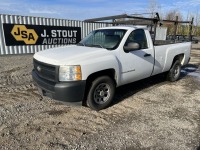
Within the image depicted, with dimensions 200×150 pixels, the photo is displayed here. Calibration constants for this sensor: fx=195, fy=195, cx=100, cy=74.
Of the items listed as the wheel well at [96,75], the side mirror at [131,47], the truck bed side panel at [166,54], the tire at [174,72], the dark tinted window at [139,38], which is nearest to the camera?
the wheel well at [96,75]

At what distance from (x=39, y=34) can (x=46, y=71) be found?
30.1ft

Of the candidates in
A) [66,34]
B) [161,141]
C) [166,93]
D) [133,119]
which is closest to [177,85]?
[166,93]

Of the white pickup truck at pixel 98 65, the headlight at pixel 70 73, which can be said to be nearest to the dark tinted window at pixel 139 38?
the white pickup truck at pixel 98 65

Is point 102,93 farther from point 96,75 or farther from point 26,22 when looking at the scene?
point 26,22

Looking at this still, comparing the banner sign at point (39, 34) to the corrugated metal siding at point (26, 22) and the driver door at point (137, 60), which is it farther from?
the driver door at point (137, 60)

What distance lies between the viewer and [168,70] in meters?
6.75

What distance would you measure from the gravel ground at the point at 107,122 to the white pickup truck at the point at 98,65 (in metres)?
0.47

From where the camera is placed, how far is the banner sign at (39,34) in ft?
38.0

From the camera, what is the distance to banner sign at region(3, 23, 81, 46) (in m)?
11.6

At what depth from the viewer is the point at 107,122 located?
13.3 feet

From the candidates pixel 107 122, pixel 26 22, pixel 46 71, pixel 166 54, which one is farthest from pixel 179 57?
pixel 26 22

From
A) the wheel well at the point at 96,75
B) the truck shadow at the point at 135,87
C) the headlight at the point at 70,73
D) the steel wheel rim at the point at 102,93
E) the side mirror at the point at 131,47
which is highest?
the side mirror at the point at 131,47

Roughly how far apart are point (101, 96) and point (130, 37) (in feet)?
5.68

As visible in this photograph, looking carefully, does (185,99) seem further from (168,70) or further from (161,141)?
(161,141)
